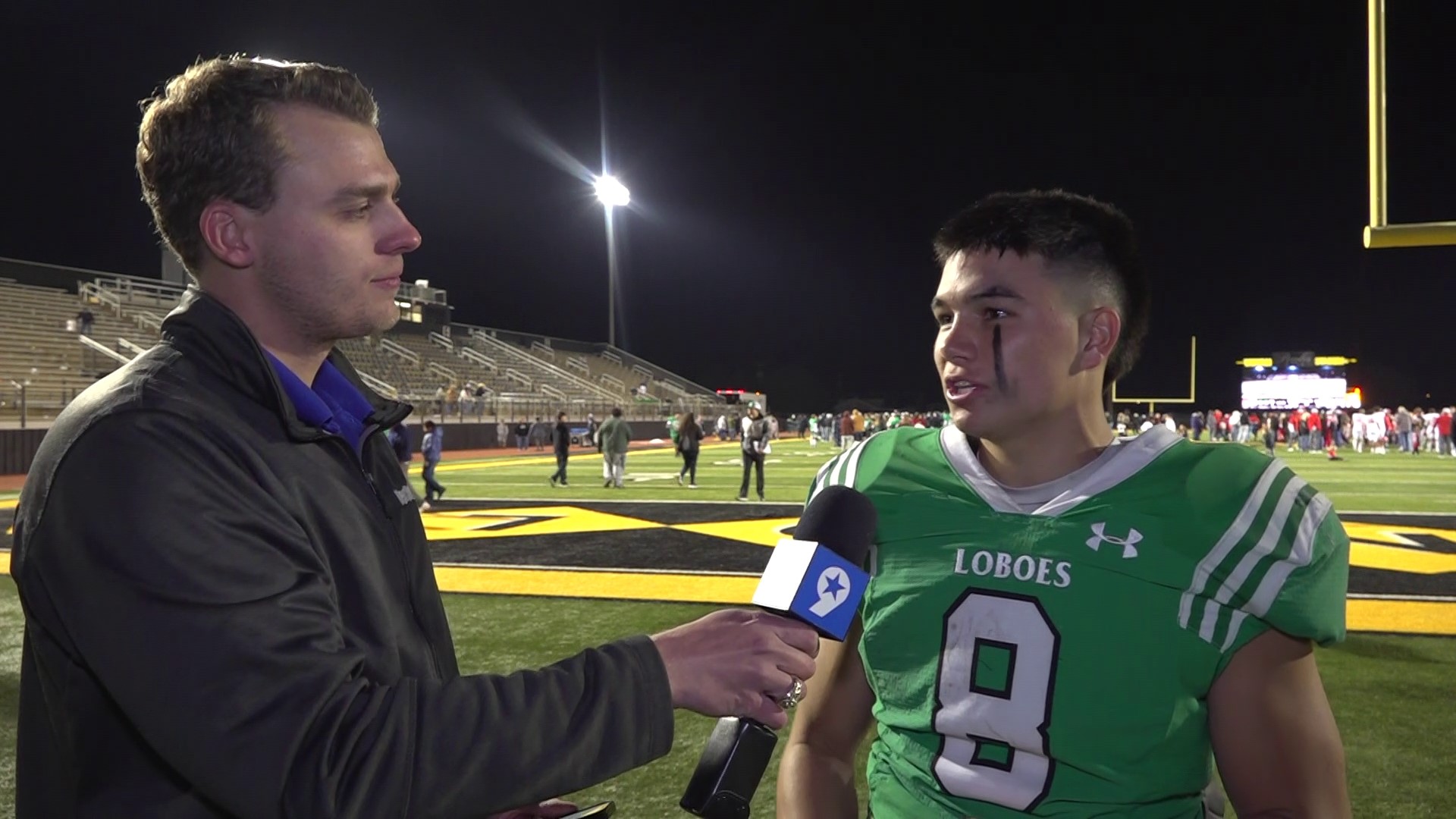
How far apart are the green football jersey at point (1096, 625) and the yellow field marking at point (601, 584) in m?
4.83

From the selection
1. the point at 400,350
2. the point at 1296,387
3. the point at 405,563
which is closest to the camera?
the point at 405,563

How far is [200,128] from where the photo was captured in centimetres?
139

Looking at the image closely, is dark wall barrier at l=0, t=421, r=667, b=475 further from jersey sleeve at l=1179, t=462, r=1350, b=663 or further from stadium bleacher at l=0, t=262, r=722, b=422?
jersey sleeve at l=1179, t=462, r=1350, b=663

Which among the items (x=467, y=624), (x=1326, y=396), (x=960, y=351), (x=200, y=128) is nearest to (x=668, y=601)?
(x=467, y=624)

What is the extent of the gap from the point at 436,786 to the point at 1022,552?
42.8 inches

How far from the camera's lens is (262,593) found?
1068mm

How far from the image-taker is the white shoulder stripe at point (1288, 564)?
1574 mm

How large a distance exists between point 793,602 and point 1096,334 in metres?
1.03

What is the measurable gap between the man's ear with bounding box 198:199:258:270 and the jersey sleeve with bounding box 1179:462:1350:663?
1.59m

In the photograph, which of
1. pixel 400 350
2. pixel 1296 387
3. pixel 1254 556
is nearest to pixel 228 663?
pixel 1254 556

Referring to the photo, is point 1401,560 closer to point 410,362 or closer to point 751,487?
point 751,487

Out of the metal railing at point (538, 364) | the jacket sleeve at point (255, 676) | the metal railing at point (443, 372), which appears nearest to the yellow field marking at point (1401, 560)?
the jacket sleeve at point (255, 676)

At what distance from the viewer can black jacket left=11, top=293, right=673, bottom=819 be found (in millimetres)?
1030

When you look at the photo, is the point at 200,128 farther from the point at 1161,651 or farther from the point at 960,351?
the point at 1161,651
